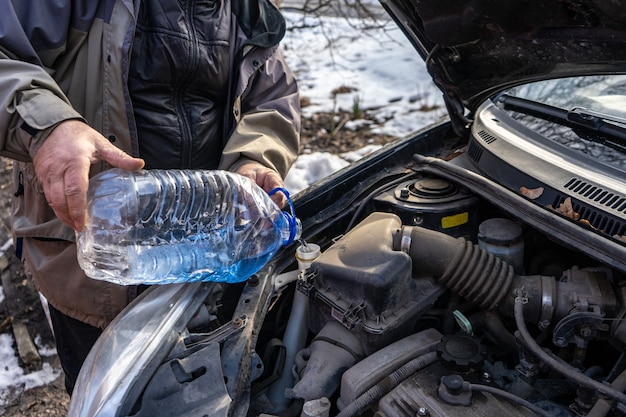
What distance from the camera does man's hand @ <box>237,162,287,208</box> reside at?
1.86 meters

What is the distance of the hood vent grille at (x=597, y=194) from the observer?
153cm

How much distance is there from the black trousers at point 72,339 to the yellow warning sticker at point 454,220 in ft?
4.18

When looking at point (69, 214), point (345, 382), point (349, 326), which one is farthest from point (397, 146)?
point (69, 214)

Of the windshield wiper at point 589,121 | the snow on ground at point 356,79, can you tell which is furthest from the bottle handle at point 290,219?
the snow on ground at point 356,79

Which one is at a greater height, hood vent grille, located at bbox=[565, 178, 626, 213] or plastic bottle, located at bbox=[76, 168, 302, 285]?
hood vent grille, located at bbox=[565, 178, 626, 213]

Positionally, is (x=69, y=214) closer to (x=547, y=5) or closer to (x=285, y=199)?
(x=285, y=199)

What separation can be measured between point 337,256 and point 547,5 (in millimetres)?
921

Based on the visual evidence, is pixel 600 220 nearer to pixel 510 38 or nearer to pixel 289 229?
pixel 510 38

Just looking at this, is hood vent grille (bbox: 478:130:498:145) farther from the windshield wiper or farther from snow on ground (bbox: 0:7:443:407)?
snow on ground (bbox: 0:7:443:407)

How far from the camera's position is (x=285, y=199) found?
186cm

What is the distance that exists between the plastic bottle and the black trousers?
1.12ft

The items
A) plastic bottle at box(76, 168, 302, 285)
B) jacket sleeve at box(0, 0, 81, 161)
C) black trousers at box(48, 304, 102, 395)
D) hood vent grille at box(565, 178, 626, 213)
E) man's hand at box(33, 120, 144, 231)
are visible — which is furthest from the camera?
black trousers at box(48, 304, 102, 395)

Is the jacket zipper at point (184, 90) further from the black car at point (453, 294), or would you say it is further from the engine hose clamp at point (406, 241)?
the engine hose clamp at point (406, 241)

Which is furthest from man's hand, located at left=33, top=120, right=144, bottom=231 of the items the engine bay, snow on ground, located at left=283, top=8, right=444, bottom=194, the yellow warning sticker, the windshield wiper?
snow on ground, located at left=283, top=8, right=444, bottom=194
